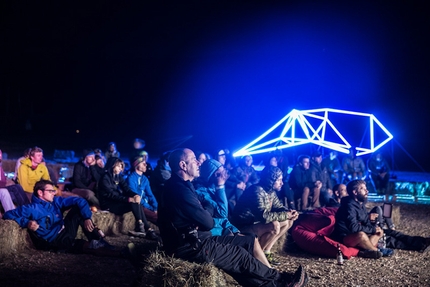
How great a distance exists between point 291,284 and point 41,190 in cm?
351

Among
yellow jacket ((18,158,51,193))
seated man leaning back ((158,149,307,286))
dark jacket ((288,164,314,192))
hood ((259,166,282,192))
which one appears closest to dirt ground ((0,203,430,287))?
seated man leaning back ((158,149,307,286))

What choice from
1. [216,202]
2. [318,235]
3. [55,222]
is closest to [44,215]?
[55,222]

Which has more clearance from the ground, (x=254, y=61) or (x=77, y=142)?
(x=254, y=61)

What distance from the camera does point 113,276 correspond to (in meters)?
5.65

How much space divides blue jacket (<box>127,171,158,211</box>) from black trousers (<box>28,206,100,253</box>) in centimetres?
179

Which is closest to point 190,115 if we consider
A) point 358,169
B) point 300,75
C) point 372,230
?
point 300,75

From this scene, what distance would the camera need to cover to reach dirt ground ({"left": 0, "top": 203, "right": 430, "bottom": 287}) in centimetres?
539

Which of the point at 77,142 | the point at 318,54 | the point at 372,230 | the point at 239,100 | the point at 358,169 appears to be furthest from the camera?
the point at 239,100

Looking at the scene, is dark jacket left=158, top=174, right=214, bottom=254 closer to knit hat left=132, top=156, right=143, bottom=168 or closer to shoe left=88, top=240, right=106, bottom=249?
shoe left=88, top=240, right=106, bottom=249

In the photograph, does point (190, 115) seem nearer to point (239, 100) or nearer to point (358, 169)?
point (239, 100)

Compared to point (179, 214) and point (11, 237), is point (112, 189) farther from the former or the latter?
point (179, 214)

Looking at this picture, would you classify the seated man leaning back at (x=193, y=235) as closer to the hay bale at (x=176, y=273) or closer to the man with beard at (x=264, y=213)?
the hay bale at (x=176, y=273)

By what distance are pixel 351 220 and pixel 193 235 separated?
3.38 meters

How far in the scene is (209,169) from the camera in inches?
250
